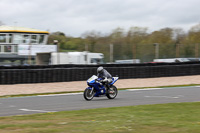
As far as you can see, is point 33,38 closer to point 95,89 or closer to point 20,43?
point 20,43

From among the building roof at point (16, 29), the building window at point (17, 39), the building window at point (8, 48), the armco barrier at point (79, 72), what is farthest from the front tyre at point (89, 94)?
the building roof at point (16, 29)

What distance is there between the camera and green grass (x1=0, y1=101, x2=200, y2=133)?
639 centimetres

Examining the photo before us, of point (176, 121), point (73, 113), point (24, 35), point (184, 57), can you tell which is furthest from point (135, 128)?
point (24, 35)

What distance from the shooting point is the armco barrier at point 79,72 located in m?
18.7

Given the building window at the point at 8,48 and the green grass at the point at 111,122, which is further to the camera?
the building window at the point at 8,48

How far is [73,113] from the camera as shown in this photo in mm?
8953

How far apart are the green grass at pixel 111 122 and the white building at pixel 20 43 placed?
52.1 ft

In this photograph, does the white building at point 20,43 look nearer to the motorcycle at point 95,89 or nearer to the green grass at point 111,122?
the motorcycle at point 95,89

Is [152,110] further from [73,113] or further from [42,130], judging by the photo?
[42,130]

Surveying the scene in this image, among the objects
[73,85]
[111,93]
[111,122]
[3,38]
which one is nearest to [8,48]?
[3,38]

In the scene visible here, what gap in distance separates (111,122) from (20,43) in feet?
86.2

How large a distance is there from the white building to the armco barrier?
4.52m

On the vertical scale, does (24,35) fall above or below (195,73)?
above

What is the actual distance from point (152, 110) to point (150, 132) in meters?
3.18
